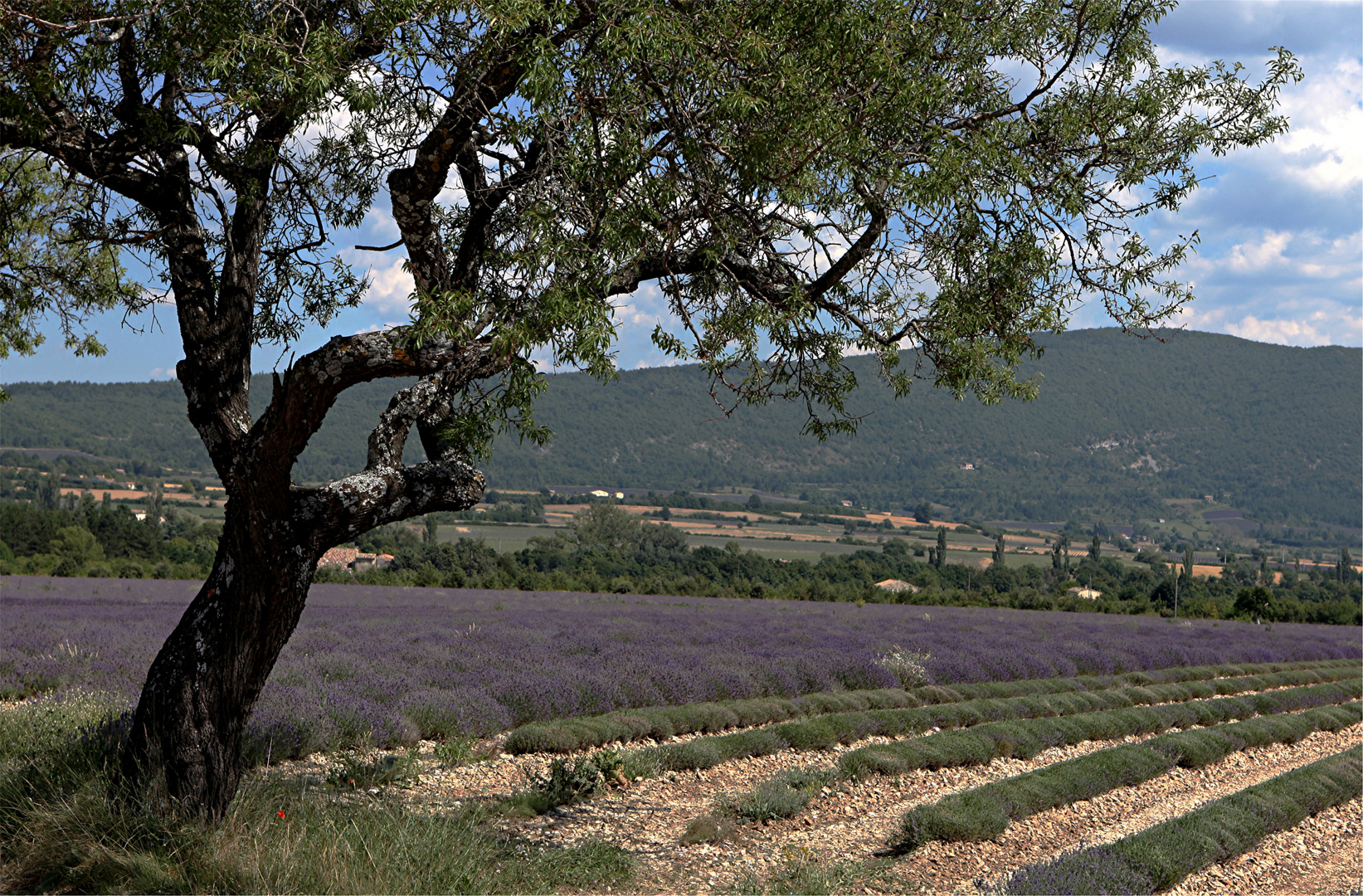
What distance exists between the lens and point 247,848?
17.9 feet

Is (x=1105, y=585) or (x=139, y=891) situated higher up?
(x=139, y=891)

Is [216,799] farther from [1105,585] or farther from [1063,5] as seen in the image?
[1105,585]

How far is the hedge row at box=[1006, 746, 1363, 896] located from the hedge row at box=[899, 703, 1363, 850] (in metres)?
0.97

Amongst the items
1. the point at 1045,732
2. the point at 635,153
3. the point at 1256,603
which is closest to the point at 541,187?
the point at 635,153

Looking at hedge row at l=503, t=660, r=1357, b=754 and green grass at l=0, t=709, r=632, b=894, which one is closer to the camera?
green grass at l=0, t=709, r=632, b=894

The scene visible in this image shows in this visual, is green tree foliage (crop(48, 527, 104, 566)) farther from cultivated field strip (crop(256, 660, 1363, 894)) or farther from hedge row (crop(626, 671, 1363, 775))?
hedge row (crop(626, 671, 1363, 775))

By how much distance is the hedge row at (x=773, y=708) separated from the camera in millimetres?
11453

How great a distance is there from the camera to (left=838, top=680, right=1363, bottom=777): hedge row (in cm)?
1102

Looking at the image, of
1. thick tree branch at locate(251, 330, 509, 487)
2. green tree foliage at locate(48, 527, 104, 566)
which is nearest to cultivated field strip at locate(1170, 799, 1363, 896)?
thick tree branch at locate(251, 330, 509, 487)

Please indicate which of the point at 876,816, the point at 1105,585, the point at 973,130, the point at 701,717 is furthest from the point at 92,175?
the point at 1105,585

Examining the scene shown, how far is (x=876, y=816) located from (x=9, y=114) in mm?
9266

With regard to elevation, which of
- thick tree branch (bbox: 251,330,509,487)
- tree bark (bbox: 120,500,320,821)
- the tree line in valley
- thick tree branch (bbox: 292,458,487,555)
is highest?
thick tree branch (bbox: 251,330,509,487)

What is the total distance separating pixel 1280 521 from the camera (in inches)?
7859

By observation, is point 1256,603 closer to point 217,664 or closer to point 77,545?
point 217,664
